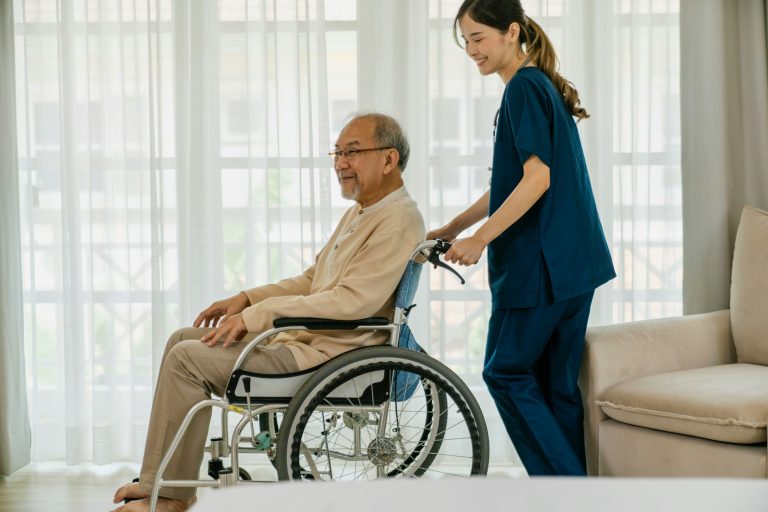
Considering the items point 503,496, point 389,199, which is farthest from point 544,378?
point 503,496

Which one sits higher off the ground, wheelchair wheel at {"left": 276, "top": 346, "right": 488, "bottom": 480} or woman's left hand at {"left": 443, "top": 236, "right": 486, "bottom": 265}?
woman's left hand at {"left": 443, "top": 236, "right": 486, "bottom": 265}

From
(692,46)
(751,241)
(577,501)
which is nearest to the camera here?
(577,501)

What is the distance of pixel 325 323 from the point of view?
2.05 metres

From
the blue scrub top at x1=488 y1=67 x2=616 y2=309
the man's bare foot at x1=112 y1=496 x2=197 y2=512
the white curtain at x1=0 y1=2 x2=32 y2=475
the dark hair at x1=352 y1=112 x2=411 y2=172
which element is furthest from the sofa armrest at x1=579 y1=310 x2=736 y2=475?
the white curtain at x1=0 y1=2 x2=32 y2=475

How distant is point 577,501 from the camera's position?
3.41ft

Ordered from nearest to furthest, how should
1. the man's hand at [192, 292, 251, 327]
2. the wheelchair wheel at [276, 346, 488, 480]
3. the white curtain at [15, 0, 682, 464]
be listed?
the wheelchair wheel at [276, 346, 488, 480] < the man's hand at [192, 292, 251, 327] < the white curtain at [15, 0, 682, 464]

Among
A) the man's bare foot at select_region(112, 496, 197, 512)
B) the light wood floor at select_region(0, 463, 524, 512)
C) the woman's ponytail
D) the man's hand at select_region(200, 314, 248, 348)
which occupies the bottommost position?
the light wood floor at select_region(0, 463, 524, 512)

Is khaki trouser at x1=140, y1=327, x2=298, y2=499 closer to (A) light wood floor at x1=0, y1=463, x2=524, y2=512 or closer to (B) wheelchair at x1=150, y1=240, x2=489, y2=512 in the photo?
(B) wheelchair at x1=150, y1=240, x2=489, y2=512

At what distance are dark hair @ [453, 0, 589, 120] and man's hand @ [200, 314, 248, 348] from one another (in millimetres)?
933

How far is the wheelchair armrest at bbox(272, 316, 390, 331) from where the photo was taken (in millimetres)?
2031

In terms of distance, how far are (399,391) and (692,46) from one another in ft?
5.54

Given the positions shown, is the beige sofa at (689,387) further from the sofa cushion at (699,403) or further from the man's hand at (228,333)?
the man's hand at (228,333)

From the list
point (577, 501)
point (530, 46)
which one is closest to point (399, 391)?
point (530, 46)

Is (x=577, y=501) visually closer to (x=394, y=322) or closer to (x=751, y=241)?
(x=394, y=322)
